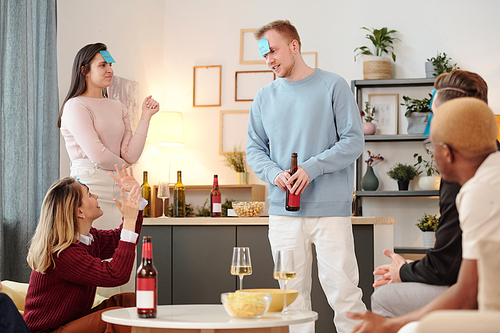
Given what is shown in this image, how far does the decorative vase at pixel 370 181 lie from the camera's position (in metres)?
4.00

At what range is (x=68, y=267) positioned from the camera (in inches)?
76.3

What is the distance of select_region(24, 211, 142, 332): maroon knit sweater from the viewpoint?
1.95m

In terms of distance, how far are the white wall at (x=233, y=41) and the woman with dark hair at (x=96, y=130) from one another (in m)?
1.25

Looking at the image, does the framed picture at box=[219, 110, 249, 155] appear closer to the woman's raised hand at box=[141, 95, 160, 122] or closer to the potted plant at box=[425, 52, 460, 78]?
the potted plant at box=[425, 52, 460, 78]

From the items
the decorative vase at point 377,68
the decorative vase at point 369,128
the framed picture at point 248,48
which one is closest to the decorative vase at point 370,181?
the decorative vase at point 369,128

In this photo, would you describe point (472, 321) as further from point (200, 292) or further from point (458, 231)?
point (200, 292)

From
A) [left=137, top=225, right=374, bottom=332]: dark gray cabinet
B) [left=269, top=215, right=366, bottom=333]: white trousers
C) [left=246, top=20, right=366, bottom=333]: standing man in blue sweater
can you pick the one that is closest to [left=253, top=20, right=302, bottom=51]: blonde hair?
[left=246, top=20, right=366, bottom=333]: standing man in blue sweater

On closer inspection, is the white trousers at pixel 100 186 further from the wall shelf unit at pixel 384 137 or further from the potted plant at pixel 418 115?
the potted plant at pixel 418 115

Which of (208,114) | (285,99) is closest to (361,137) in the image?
(285,99)

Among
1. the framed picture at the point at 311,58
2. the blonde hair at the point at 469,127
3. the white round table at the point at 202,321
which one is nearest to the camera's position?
the blonde hair at the point at 469,127

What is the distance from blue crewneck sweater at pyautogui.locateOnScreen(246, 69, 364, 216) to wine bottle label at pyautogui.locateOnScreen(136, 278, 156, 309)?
0.86 meters

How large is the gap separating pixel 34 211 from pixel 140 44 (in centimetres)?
181

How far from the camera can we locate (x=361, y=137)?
7.79ft

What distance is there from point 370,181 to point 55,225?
8.57 feet
